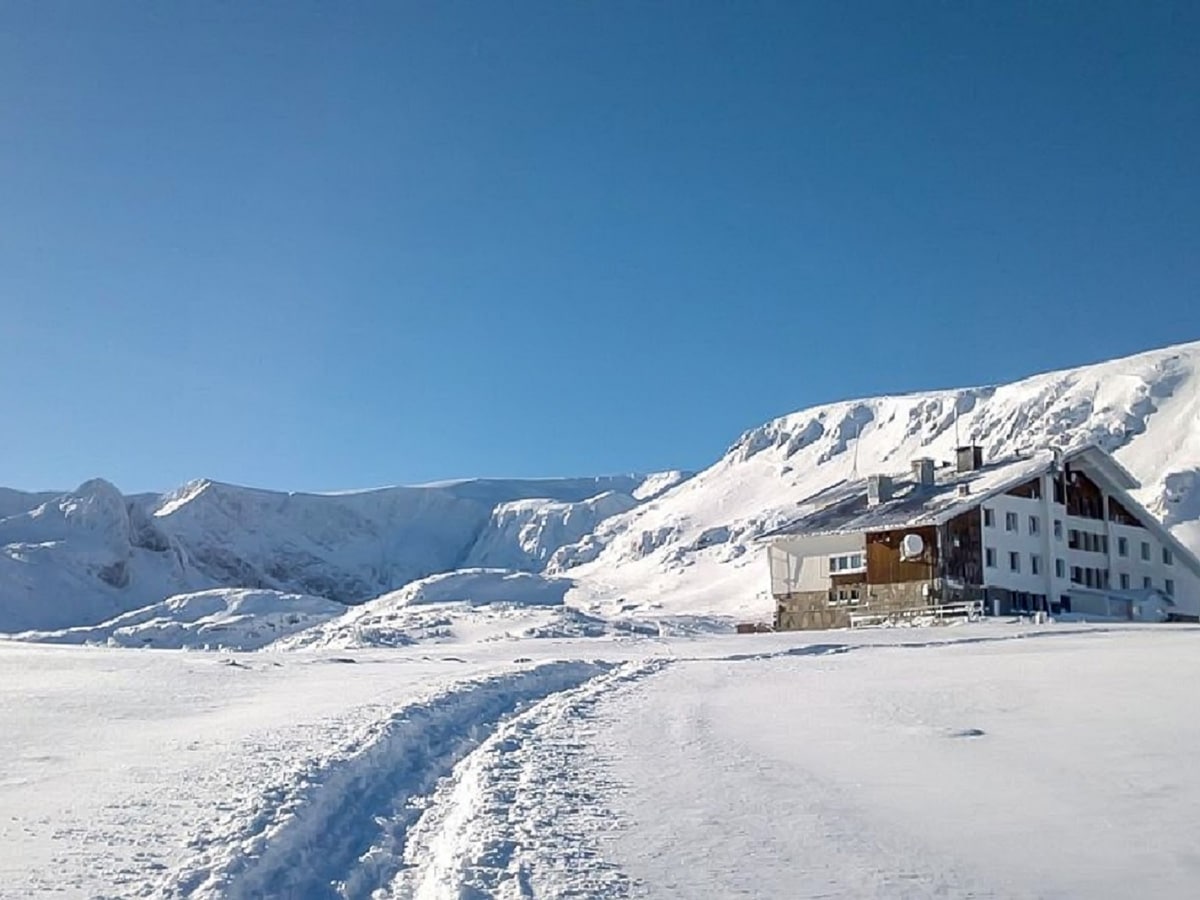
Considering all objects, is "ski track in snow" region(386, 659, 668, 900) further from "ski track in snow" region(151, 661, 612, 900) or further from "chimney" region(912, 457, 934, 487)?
"chimney" region(912, 457, 934, 487)

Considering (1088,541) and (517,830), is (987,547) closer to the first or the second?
(1088,541)

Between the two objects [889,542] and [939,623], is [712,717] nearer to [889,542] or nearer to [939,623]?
[939,623]

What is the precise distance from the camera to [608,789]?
11094mm

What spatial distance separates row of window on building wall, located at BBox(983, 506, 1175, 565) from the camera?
55.5 m

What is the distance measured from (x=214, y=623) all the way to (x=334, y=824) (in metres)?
73.4

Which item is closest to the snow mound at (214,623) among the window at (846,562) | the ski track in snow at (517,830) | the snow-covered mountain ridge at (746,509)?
the snow-covered mountain ridge at (746,509)

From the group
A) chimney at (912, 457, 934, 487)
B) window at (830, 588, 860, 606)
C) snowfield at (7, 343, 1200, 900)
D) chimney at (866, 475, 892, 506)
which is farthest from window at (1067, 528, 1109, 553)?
snowfield at (7, 343, 1200, 900)

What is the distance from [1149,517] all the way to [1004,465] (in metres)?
9.67

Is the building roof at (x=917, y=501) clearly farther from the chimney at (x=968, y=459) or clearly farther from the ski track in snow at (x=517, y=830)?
the ski track in snow at (x=517, y=830)

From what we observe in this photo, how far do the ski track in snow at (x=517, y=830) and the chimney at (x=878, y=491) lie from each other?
154 feet

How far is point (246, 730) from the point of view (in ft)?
49.5

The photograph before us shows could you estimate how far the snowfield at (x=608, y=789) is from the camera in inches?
307

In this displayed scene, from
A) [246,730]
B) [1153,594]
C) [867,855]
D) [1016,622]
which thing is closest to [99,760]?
[246,730]

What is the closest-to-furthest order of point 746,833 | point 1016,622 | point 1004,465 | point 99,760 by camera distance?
point 746,833 < point 99,760 < point 1016,622 < point 1004,465
